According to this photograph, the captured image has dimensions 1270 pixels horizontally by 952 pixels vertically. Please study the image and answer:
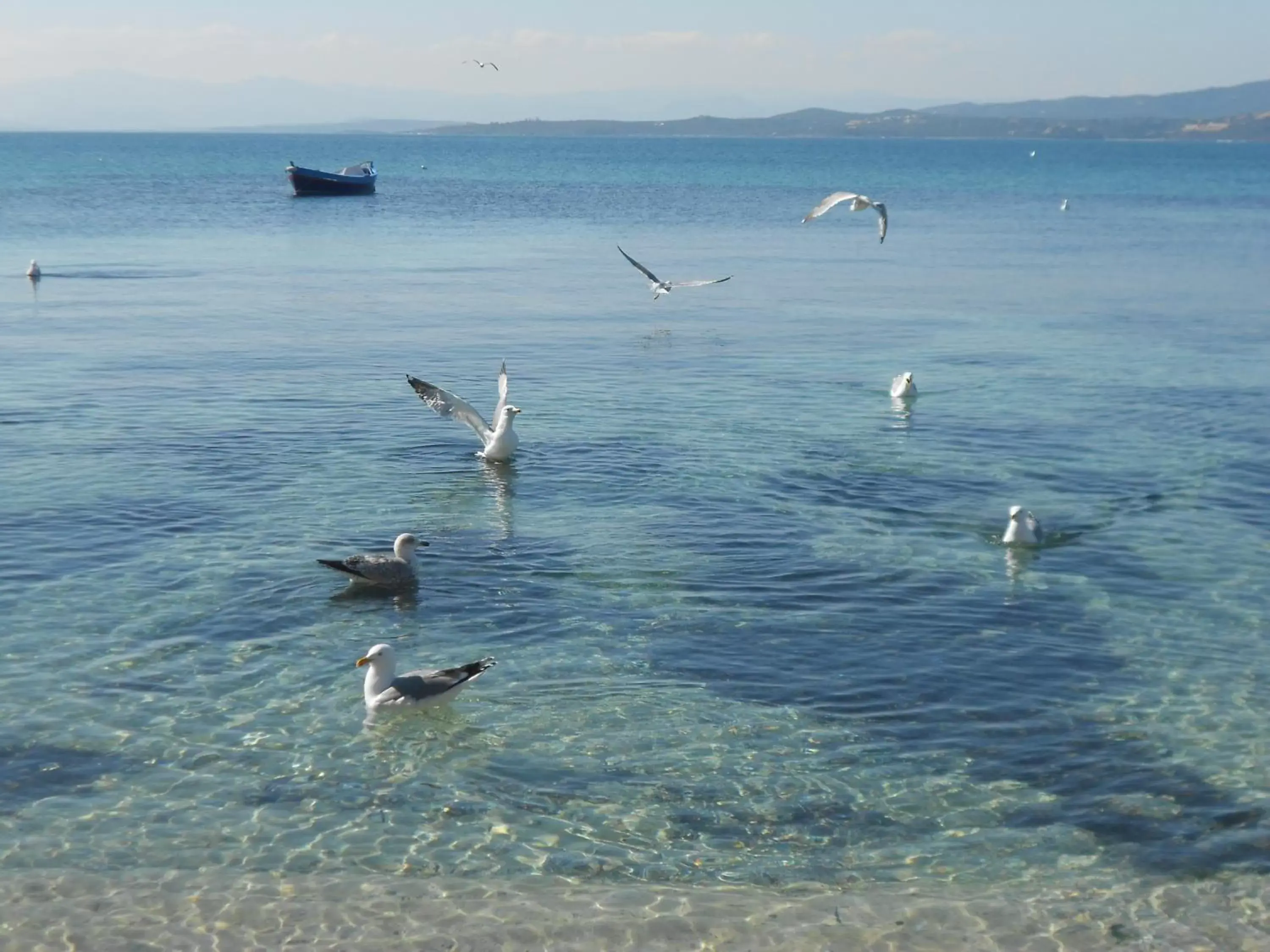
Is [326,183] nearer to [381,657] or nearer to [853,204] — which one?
[853,204]

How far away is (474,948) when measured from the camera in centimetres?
870

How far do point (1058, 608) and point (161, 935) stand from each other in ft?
30.5

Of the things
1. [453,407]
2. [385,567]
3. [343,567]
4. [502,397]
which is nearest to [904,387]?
[502,397]

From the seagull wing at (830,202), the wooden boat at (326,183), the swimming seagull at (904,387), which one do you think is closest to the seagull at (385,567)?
the swimming seagull at (904,387)

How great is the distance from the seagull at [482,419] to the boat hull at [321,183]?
6968 centimetres

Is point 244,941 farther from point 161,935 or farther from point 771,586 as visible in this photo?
point 771,586

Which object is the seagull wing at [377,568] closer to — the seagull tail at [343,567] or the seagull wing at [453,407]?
the seagull tail at [343,567]

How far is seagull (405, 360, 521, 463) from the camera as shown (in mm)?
19797

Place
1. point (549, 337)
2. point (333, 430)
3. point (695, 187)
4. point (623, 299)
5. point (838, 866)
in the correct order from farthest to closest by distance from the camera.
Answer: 1. point (695, 187)
2. point (623, 299)
3. point (549, 337)
4. point (333, 430)
5. point (838, 866)

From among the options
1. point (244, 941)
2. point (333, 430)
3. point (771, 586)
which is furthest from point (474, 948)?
point (333, 430)

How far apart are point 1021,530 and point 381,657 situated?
7.78 meters

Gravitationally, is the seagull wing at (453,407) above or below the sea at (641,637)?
above

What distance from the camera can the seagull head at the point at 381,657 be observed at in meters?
11.8

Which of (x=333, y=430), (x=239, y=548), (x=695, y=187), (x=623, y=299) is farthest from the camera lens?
(x=695, y=187)
